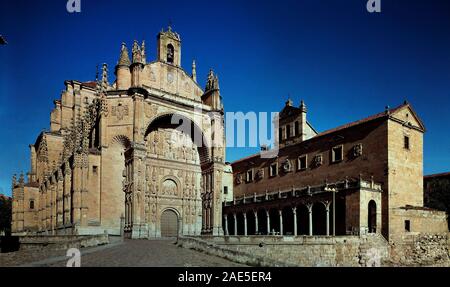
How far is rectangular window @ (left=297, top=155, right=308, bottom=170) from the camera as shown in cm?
3953

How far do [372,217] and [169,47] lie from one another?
82.8 ft

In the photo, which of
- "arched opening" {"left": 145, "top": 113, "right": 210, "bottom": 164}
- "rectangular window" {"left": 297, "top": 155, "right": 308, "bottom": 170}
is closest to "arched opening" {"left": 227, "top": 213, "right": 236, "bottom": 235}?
"arched opening" {"left": 145, "top": 113, "right": 210, "bottom": 164}

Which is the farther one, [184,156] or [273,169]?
[273,169]

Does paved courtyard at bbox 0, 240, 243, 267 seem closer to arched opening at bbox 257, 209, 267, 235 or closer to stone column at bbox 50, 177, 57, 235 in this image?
arched opening at bbox 257, 209, 267, 235

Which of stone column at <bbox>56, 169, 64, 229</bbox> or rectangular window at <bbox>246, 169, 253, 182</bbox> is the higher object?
rectangular window at <bbox>246, 169, 253, 182</bbox>

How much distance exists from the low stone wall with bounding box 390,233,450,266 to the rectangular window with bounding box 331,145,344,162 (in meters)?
8.82

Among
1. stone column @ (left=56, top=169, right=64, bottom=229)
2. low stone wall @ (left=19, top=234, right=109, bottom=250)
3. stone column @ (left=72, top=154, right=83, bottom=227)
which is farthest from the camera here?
stone column @ (left=56, top=169, right=64, bottom=229)

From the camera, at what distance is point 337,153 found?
3603 cm

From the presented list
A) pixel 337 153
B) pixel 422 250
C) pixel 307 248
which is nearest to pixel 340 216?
pixel 337 153

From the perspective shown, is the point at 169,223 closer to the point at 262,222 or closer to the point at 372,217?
the point at 262,222

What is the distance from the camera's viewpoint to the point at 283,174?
42.6 meters

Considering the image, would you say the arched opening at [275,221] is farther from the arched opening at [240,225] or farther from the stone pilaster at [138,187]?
the stone pilaster at [138,187]
